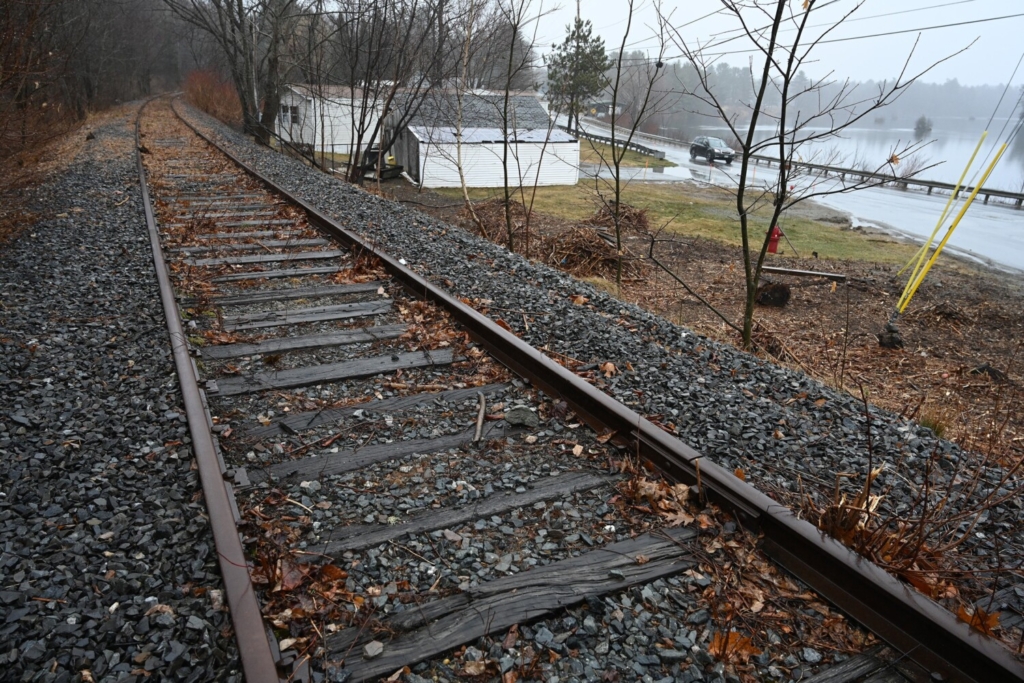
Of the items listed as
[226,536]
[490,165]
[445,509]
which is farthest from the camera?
[490,165]

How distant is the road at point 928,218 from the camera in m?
20.5

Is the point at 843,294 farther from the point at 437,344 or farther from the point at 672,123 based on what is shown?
the point at 672,123

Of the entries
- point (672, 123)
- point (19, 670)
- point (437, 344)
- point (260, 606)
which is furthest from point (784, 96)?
point (672, 123)

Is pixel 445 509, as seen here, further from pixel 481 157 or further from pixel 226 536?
pixel 481 157

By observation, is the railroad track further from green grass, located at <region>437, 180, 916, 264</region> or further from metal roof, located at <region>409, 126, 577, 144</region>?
metal roof, located at <region>409, 126, 577, 144</region>

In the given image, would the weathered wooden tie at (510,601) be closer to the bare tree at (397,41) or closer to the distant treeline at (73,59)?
the distant treeline at (73,59)

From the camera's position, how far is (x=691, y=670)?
198 centimetres

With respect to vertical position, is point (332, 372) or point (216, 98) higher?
point (216, 98)

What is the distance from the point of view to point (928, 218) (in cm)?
2792

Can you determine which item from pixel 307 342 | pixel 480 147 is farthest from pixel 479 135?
pixel 307 342

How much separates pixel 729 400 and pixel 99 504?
10.2ft

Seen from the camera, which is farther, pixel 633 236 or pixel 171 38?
pixel 171 38

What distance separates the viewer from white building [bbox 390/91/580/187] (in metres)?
26.1

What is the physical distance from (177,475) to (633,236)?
1466 centimetres
